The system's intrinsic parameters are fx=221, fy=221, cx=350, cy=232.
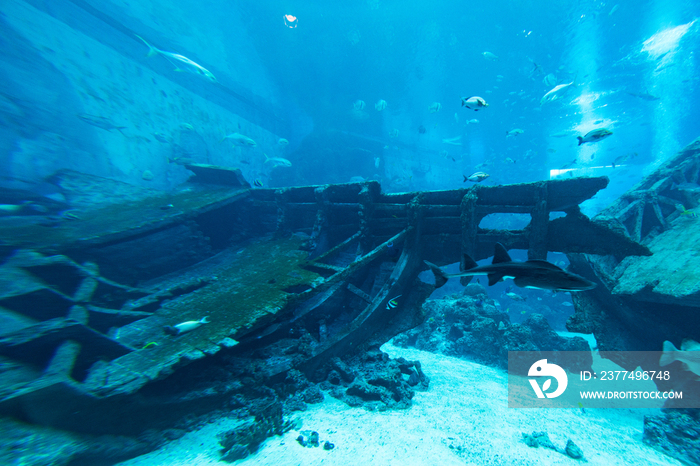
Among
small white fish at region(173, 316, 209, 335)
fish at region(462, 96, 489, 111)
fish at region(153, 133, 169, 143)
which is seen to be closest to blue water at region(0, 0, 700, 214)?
fish at region(153, 133, 169, 143)

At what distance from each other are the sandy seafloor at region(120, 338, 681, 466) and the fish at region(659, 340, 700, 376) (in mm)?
1363

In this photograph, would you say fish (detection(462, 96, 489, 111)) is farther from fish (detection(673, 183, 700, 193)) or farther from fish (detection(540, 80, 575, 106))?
fish (detection(540, 80, 575, 106))

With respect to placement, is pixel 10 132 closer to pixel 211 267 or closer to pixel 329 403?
pixel 211 267

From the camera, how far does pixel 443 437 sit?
10.3 ft

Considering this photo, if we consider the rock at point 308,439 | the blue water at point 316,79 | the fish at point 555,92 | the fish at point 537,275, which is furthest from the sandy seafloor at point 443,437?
the fish at point 555,92

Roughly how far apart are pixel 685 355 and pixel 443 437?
390cm

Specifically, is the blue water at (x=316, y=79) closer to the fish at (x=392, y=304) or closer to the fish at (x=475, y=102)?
the fish at (x=475, y=102)

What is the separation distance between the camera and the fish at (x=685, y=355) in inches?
128

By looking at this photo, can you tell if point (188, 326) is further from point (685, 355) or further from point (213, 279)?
point (685, 355)

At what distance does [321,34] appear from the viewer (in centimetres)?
2008

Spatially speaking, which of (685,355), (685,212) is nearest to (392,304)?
(685,355)

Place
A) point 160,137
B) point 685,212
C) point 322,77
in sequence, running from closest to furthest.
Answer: point 685,212 → point 160,137 → point 322,77

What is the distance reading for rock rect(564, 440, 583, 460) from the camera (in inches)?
123

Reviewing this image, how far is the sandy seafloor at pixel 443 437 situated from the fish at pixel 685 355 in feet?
4.47
